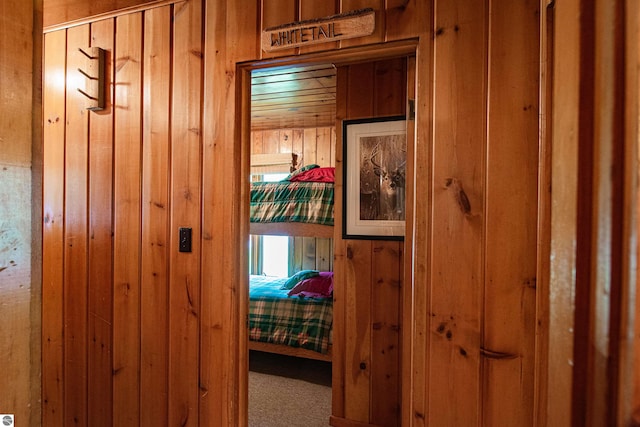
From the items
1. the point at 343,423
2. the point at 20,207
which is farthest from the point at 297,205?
the point at 20,207

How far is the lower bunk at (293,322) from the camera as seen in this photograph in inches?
113

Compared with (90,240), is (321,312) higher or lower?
lower

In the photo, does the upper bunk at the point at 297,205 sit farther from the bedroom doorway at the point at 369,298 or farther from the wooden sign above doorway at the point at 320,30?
the wooden sign above doorway at the point at 320,30

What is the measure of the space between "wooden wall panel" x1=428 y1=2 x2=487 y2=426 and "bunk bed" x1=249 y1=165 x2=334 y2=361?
1.53m

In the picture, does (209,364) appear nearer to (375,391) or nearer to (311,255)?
(375,391)

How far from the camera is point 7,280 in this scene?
2.06 ft

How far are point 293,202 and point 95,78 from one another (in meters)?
1.62

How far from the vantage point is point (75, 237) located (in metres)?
1.85

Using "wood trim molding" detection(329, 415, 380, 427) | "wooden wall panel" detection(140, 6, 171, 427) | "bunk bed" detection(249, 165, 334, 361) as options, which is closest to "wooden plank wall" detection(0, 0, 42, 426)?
"wooden wall panel" detection(140, 6, 171, 427)

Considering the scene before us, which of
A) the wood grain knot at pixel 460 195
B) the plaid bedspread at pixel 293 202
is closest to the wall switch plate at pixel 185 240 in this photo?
the wood grain knot at pixel 460 195

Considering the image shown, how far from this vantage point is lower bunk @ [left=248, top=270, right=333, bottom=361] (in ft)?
9.39

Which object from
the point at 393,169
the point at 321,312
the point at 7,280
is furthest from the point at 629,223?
the point at 321,312

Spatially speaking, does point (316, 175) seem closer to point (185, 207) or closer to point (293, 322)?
point (293, 322)

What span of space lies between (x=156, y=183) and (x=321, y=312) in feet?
5.69
